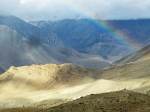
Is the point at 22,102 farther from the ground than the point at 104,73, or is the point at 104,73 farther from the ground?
the point at 104,73

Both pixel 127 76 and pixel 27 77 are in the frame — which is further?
pixel 27 77

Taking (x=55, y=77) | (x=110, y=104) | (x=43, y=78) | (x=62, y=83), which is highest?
(x=43, y=78)

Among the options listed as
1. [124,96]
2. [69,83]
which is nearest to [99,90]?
[69,83]

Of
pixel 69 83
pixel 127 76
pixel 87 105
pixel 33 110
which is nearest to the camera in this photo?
pixel 87 105

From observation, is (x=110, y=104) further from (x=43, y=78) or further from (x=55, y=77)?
(x=43, y=78)

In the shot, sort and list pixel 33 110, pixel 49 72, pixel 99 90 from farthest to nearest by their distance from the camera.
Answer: pixel 49 72, pixel 99 90, pixel 33 110

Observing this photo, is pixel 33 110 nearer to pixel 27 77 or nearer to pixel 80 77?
pixel 80 77

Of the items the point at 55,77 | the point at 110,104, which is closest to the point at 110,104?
the point at 110,104

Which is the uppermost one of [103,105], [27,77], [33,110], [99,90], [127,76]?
[27,77]

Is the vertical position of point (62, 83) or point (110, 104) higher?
Answer: point (62, 83)

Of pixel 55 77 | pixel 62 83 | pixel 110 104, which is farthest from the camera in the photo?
pixel 55 77

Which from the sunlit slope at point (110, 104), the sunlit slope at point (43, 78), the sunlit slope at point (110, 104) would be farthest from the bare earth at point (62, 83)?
the sunlit slope at point (110, 104)
